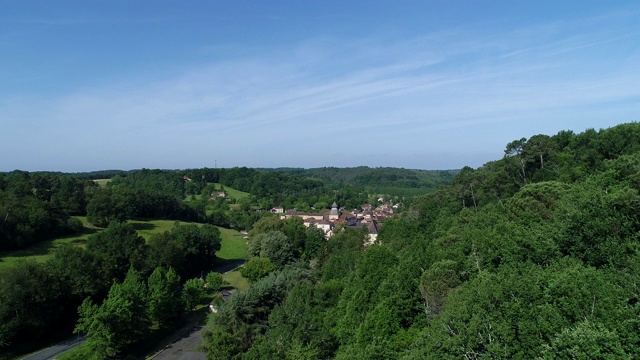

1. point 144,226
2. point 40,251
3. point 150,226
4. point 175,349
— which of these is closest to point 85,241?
point 40,251

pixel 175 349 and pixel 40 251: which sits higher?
pixel 40 251

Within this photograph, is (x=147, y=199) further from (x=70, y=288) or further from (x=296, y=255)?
(x=70, y=288)

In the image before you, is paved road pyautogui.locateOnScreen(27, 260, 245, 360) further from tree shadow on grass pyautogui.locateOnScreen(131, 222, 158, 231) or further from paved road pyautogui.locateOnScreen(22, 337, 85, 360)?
tree shadow on grass pyautogui.locateOnScreen(131, 222, 158, 231)

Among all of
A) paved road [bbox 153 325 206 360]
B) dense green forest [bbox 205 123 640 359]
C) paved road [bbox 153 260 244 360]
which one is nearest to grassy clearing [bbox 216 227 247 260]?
paved road [bbox 153 260 244 360]

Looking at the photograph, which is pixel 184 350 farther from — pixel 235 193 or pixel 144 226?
pixel 235 193

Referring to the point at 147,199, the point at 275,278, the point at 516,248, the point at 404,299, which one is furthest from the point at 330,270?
the point at 147,199

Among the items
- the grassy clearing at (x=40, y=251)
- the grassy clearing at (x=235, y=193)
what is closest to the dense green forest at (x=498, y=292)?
the grassy clearing at (x=40, y=251)

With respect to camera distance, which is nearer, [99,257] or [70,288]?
[70,288]
